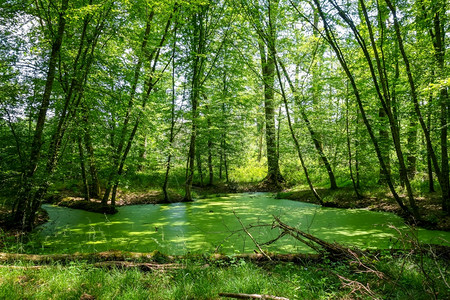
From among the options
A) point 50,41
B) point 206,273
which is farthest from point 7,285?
point 50,41

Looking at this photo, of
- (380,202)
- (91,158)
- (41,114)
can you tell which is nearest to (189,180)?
(91,158)

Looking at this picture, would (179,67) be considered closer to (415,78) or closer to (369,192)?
(415,78)

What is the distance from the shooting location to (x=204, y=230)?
14.7ft

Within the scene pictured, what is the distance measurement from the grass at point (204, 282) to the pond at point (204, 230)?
50 centimetres

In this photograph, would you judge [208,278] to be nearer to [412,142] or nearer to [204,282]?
[204,282]

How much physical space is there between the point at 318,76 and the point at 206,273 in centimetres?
747

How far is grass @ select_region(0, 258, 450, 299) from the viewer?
2010 millimetres

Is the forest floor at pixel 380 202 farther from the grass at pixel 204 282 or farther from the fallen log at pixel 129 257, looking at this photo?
the fallen log at pixel 129 257

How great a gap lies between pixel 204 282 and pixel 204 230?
2273 millimetres

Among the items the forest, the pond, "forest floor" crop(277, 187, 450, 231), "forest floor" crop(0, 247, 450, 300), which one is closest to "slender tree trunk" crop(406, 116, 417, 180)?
the forest

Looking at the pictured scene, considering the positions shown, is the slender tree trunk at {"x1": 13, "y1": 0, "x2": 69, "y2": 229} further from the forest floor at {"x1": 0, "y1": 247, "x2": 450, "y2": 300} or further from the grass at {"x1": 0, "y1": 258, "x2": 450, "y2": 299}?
the grass at {"x1": 0, "y1": 258, "x2": 450, "y2": 299}

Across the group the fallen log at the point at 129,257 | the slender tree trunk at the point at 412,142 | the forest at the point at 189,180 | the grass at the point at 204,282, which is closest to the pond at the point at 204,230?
the forest at the point at 189,180

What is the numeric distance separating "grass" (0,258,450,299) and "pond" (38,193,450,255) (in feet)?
1.63

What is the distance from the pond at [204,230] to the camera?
139 inches
